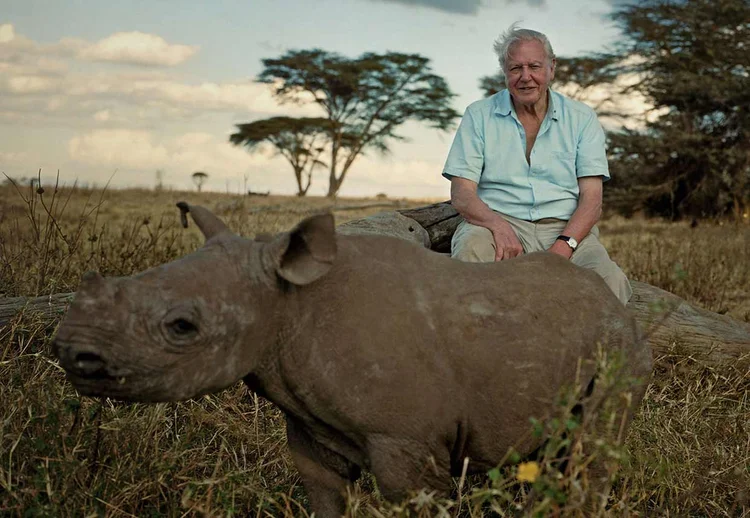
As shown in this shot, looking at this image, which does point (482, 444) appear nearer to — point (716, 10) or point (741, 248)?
point (741, 248)

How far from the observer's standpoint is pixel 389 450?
8.65ft

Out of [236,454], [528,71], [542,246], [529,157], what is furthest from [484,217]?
[236,454]

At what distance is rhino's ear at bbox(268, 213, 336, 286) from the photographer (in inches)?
98.3

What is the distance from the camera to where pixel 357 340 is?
259 centimetres

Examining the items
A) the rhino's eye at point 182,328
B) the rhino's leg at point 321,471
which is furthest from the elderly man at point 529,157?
the rhino's eye at point 182,328

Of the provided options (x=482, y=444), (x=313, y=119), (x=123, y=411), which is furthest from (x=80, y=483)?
(x=313, y=119)

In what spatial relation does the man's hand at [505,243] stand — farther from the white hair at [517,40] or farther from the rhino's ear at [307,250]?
the rhino's ear at [307,250]

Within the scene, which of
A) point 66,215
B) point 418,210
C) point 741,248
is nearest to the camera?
point 418,210

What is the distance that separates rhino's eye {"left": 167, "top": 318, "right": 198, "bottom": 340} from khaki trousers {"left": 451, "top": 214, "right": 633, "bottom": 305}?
6.60ft

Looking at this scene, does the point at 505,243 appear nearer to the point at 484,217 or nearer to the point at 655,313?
the point at 484,217

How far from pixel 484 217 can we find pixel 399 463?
2181mm

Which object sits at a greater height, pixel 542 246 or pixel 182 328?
pixel 542 246

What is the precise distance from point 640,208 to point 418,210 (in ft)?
53.7

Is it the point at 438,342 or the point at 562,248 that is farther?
the point at 562,248
